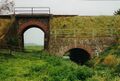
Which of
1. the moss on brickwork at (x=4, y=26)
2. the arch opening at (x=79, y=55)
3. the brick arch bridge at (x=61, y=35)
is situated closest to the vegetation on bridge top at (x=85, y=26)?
the brick arch bridge at (x=61, y=35)

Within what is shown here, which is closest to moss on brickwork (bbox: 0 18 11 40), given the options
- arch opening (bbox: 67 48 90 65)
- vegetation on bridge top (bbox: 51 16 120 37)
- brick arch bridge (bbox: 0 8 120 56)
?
brick arch bridge (bbox: 0 8 120 56)

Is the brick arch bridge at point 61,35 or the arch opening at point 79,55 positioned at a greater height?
the brick arch bridge at point 61,35

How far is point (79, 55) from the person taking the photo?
50156 millimetres

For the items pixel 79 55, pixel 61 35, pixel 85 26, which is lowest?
pixel 79 55

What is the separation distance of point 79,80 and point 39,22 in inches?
997

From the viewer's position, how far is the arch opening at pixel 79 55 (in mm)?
46275

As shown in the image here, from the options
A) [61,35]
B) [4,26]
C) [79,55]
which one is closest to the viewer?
[61,35]

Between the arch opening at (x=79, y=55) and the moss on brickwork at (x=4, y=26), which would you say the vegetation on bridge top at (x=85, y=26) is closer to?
the arch opening at (x=79, y=55)

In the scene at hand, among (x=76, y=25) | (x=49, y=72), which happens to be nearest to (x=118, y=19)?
(x=76, y=25)

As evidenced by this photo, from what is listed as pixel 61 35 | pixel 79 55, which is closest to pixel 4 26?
pixel 61 35

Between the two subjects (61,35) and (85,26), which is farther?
(85,26)

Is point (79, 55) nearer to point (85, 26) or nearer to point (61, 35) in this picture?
point (85, 26)

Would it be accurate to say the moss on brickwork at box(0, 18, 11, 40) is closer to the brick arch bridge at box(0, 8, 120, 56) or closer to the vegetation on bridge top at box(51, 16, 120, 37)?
the brick arch bridge at box(0, 8, 120, 56)

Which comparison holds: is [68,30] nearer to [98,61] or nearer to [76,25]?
[76,25]
